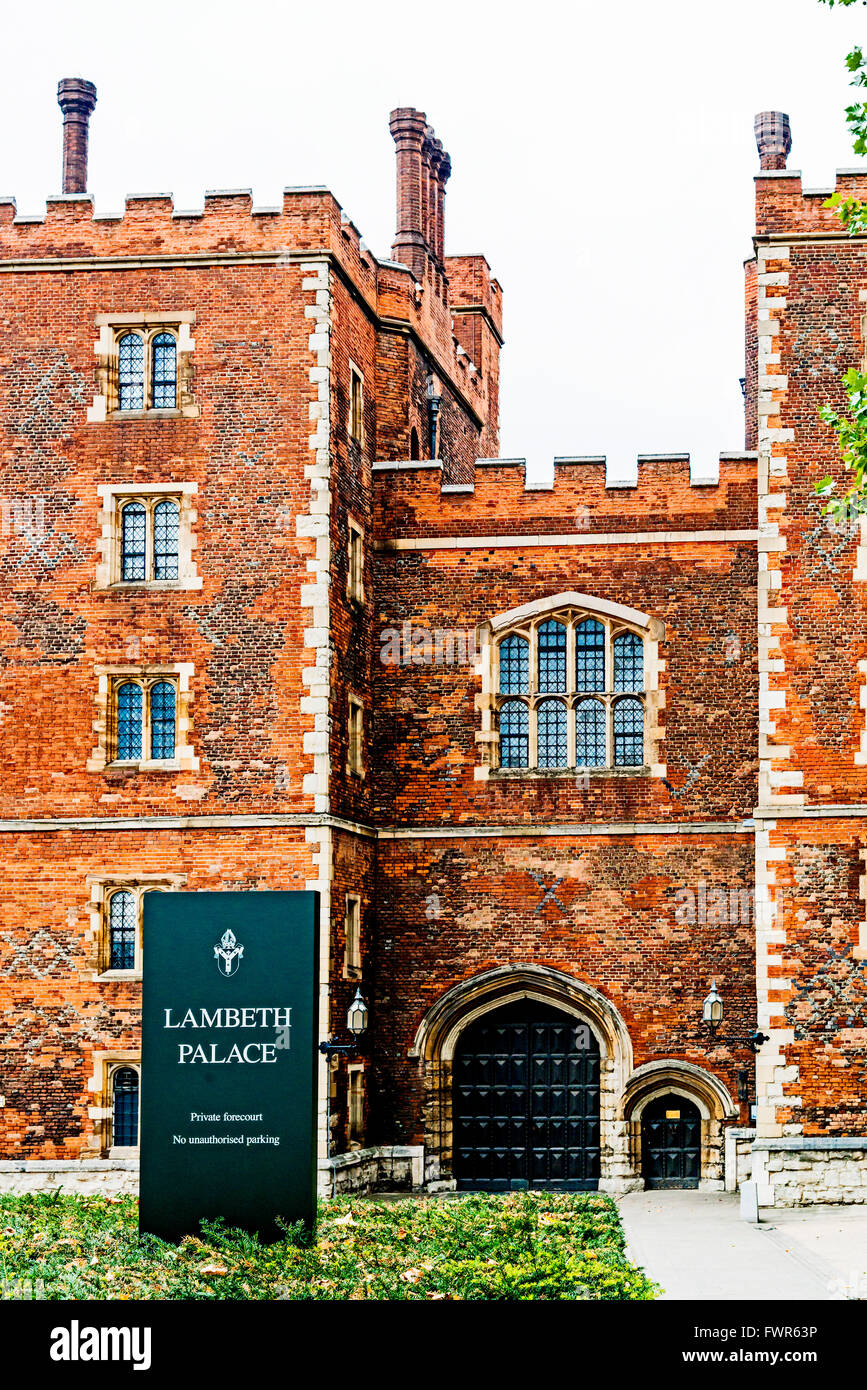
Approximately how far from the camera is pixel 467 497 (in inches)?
1197

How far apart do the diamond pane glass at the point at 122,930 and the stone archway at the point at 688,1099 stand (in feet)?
23.6

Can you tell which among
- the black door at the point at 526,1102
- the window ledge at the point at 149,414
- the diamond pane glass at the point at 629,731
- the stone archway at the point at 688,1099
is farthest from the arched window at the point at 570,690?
the window ledge at the point at 149,414

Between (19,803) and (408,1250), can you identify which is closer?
(408,1250)

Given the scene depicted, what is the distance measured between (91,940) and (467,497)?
8.57 metres

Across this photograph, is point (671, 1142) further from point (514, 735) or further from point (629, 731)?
point (514, 735)

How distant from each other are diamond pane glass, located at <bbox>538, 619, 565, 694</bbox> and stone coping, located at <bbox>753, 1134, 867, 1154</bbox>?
7.21m

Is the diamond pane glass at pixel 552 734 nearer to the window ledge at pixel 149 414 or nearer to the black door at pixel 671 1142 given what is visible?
the black door at pixel 671 1142

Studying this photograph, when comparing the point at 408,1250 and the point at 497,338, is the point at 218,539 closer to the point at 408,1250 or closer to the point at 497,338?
the point at 408,1250

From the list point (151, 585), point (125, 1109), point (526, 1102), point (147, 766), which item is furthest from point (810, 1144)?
point (151, 585)

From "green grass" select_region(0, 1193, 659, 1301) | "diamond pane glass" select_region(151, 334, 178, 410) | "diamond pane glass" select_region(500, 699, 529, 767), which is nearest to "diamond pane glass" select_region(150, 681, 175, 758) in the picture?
"diamond pane glass" select_region(151, 334, 178, 410)

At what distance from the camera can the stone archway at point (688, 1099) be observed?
94.1 feet

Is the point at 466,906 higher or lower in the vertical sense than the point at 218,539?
lower

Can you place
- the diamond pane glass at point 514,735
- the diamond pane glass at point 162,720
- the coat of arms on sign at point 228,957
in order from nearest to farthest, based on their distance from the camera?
the coat of arms on sign at point 228,957, the diamond pane glass at point 162,720, the diamond pane glass at point 514,735

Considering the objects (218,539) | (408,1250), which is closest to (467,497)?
(218,539)
